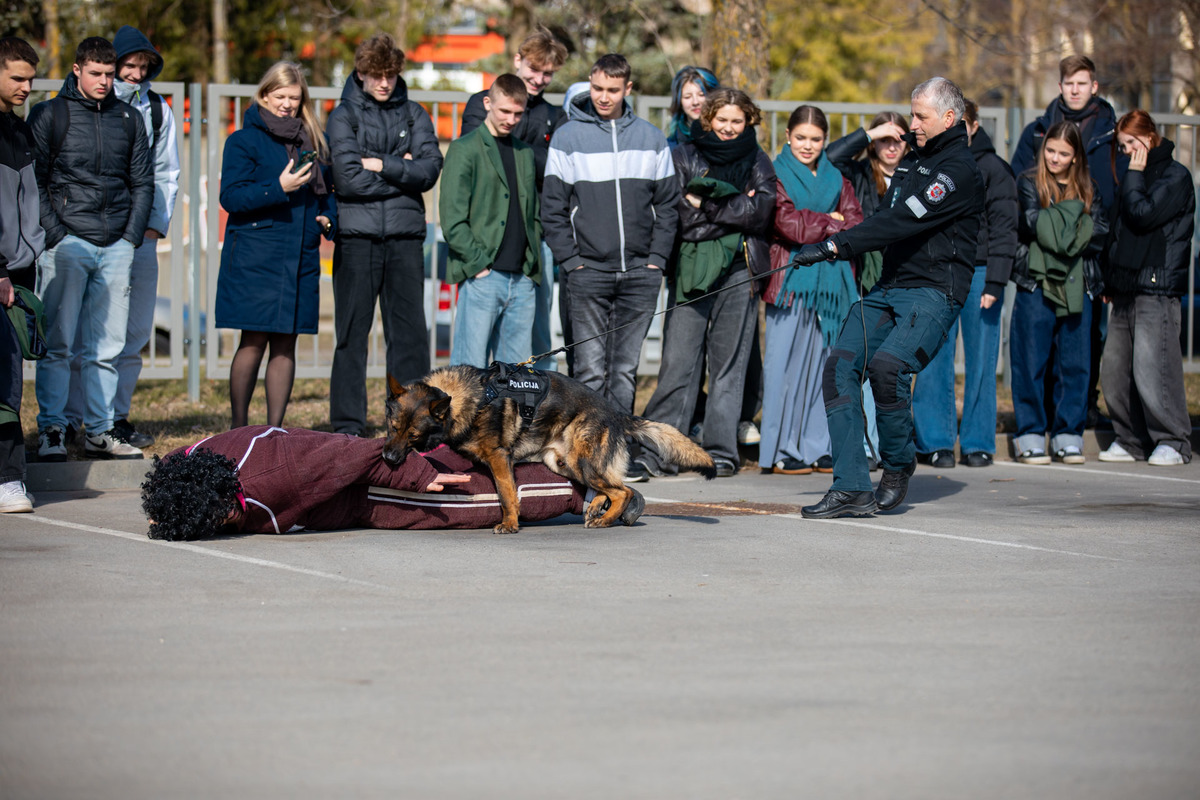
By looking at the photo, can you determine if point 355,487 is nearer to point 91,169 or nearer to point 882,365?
point 882,365

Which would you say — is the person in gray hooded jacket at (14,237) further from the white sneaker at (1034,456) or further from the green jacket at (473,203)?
the white sneaker at (1034,456)

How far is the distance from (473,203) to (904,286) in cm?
312

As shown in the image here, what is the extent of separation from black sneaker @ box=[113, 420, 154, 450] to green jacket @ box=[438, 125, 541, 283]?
8.04 feet

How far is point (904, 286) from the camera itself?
773cm

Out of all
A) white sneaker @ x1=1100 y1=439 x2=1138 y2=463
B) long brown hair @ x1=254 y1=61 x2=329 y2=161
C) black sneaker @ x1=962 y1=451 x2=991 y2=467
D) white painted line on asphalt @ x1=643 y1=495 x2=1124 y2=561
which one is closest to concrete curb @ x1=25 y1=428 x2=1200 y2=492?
long brown hair @ x1=254 y1=61 x2=329 y2=161

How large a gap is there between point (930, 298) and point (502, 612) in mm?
3544

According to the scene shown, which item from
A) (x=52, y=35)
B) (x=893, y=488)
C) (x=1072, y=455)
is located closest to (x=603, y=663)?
(x=893, y=488)

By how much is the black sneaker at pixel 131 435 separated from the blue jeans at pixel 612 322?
122 inches

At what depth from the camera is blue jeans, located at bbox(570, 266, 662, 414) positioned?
9.05 metres

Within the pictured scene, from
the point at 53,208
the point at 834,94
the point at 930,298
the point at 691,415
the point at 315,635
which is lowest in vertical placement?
the point at 315,635

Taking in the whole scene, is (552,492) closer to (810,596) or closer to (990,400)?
(810,596)

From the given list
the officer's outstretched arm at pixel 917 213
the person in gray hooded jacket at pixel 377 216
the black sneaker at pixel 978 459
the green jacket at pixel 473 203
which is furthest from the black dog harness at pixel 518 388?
A: the black sneaker at pixel 978 459

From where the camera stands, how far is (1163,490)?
8.99 metres

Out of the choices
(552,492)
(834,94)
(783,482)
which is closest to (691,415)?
(783,482)
